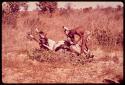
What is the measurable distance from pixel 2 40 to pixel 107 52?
143 cm

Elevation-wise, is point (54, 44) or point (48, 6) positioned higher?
point (48, 6)

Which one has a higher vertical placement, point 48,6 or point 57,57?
point 48,6

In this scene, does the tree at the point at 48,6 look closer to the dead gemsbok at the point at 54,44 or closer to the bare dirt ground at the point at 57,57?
the bare dirt ground at the point at 57,57

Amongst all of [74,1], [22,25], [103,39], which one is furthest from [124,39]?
[22,25]

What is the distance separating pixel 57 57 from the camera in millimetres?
7883

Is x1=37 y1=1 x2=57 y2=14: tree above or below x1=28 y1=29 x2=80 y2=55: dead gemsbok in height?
above

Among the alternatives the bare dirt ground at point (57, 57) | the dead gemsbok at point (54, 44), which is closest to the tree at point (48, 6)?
the bare dirt ground at point (57, 57)

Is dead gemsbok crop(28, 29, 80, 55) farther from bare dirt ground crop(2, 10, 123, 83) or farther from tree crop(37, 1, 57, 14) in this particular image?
tree crop(37, 1, 57, 14)

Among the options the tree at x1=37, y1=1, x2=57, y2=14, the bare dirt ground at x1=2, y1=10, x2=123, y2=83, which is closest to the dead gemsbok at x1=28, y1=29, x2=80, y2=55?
the bare dirt ground at x1=2, y1=10, x2=123, y2=83

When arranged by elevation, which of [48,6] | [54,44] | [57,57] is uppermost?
[48,6]

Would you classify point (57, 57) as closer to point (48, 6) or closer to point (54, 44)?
point (54, 44)

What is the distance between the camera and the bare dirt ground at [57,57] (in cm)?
783

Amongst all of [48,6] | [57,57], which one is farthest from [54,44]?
[48,6]

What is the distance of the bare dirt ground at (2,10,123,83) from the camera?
7832 millimetres
